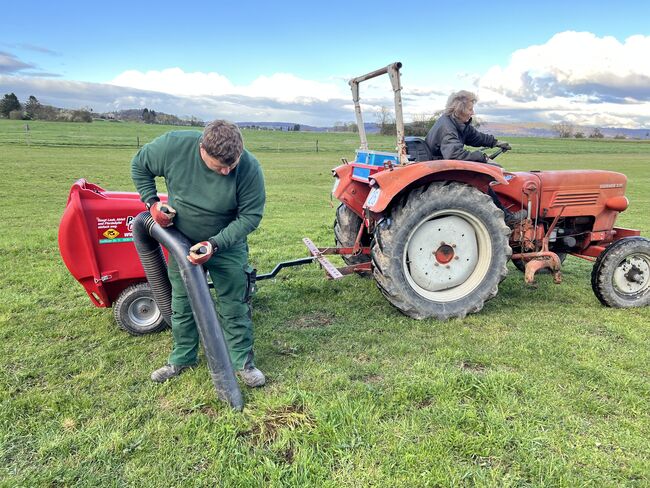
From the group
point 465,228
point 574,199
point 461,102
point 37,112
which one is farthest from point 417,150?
point 37,112

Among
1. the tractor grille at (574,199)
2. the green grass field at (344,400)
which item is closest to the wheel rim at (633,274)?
the green grass field at (344,400)

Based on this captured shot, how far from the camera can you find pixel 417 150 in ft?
14.9

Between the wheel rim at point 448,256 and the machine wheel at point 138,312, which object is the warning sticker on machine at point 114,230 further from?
the wheel rim at point 448,256

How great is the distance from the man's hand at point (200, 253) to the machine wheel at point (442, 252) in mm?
1693

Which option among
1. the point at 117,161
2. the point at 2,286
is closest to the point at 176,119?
the point at 117,161

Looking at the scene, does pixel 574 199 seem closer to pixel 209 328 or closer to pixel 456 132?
pixel 456 132

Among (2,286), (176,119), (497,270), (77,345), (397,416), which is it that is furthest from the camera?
(176,119)

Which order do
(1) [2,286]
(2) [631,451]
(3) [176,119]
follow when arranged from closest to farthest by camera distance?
(2) [631,451] < (1) [2,286] < (3) [176,119]

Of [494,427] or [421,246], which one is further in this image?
[421,246]

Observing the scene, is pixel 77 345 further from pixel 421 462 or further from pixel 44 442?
pixel 421 462

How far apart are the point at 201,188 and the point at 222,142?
0.41 m

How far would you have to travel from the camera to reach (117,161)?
19688mm

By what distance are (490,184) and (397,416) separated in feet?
8.35

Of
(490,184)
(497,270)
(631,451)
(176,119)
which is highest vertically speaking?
(176,119)
